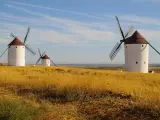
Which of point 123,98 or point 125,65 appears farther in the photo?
point 125,65

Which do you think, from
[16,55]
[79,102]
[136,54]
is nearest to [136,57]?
[136,54]

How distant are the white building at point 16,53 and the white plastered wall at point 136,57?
25351 mm

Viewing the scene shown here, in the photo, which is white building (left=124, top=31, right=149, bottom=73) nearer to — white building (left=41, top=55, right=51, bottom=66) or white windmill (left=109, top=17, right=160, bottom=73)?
white windmill (left=109, top=17, right=160, bottom=73)

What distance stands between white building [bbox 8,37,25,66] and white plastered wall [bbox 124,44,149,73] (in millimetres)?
25351

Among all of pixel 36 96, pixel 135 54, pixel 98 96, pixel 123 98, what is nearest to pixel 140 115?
pixel 123 98

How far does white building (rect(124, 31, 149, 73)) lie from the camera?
5428 centimetres

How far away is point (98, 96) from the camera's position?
462 inches

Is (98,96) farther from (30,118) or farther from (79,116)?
(30,118)

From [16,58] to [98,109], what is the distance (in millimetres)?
61034

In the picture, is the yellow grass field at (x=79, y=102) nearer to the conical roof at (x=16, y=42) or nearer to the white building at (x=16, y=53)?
the white building at (x=16, y=53)

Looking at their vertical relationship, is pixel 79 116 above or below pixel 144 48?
below

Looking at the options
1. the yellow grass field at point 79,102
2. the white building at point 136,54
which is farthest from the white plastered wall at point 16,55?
the yellow grass field at point 79,102

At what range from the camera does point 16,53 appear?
227 ft

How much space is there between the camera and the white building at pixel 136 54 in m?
54.3
